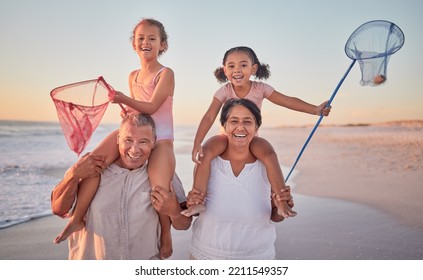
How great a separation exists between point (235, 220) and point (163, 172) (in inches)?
16.8

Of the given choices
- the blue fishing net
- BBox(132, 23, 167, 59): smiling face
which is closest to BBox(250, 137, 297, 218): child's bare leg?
BBox(132, 23, 167, 59): smiling face

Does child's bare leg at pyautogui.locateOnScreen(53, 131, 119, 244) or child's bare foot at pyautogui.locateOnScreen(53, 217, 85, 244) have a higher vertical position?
child's bare leg at pyautogui.locateOnScreen(53, 131, 119, 244)

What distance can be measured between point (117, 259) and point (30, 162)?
510cm

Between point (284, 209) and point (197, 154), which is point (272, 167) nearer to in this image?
point (284, 209)

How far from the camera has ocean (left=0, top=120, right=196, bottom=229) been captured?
3998 mm

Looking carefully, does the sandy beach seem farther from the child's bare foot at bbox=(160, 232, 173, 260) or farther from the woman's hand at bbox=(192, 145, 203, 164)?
the woman's hand at bbox=(192, 145, 203, 164)

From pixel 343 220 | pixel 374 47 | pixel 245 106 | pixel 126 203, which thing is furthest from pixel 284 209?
pixel 343 220

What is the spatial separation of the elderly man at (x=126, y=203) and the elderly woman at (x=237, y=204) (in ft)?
0.52

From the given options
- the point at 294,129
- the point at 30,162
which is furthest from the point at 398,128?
the point at 294,129

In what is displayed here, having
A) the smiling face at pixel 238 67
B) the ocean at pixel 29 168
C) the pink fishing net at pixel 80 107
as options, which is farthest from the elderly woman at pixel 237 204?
the ocean at pixel 29 168

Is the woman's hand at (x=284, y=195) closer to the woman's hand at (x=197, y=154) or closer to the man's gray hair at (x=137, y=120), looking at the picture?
the woman's hand at (x=197, y=154)

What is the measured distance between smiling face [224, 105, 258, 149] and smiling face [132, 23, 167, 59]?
0.68m
